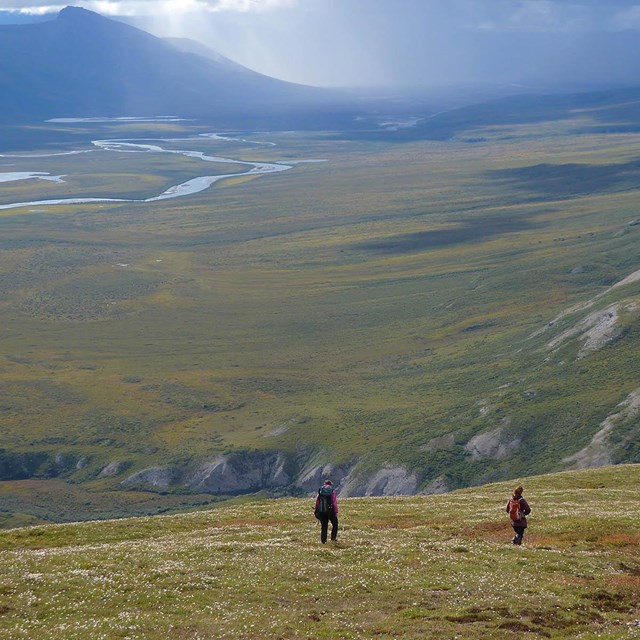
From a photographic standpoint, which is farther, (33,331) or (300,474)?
(33,331)

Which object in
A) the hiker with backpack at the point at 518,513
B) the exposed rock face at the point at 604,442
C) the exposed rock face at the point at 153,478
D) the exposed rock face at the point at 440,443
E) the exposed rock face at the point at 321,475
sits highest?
the hiker with backpack at the point at 518,513

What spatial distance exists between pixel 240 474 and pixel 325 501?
6786 cm

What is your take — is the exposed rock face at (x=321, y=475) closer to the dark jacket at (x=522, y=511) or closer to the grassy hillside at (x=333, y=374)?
the grassy hillside at (x=333, y=374)

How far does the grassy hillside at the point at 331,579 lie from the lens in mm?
25188

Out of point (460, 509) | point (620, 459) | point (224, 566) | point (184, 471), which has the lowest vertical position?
point (184, 471)

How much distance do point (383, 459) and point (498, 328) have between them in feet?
164

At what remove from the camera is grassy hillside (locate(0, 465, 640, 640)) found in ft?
82.6

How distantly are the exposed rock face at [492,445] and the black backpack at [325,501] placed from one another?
193ft

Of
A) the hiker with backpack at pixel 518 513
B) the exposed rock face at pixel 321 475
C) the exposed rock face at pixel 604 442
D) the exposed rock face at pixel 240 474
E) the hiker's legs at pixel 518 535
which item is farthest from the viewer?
the exposed rock face at pixel 240 474

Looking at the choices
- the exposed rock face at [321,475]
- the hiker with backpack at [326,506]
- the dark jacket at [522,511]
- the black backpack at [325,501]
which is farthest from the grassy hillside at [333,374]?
the black backpack at [325,501]

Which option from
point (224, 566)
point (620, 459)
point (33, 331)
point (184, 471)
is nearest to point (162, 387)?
point (184, 471)

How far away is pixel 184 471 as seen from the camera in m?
102

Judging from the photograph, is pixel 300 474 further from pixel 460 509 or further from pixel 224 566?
pixel 224 566

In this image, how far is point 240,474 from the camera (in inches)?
3942
